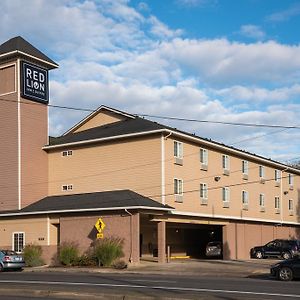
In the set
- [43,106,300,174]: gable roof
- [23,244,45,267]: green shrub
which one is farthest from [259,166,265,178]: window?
[23,244,45,267]: green shrub

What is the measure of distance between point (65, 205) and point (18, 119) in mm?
7874

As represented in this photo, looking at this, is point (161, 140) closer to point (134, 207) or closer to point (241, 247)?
point (134, 207)

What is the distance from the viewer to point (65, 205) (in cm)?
4047

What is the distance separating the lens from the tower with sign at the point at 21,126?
43.5 metres

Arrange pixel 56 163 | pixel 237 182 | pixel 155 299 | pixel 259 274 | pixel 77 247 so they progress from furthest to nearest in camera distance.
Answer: pixel 237 182
pixel 56 163
pixel 77 247
pixel 259 274
pixel 155 299

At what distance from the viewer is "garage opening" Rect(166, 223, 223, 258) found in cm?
4872

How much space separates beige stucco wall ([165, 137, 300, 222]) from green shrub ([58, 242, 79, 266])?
697cm

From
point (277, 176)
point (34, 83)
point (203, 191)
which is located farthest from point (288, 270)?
point (277, 176)

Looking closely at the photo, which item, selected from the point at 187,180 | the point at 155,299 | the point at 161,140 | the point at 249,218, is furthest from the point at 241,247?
the point at 155,299

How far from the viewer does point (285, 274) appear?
24.0 metres

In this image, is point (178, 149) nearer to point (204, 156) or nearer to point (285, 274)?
point (204, 156)

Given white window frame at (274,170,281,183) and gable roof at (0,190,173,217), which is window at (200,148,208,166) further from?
white window frame at (274,170,281,183)

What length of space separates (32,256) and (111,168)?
26.8ft

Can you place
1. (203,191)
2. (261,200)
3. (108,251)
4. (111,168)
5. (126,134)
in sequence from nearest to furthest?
(108,251), (126,134), (111,168), (203,191), (261,200)
